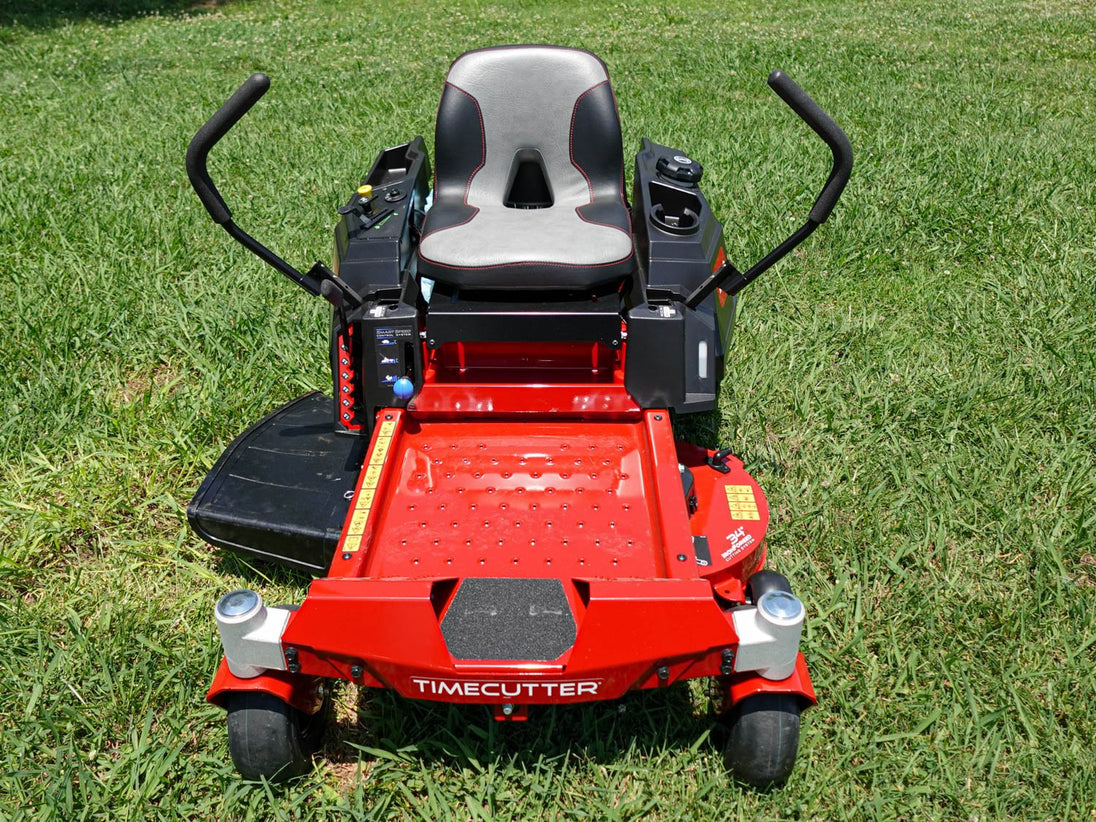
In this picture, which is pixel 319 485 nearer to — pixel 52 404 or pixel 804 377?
pixel 52 404

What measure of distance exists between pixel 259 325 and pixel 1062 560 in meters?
3.18

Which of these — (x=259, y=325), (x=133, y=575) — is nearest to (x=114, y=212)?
(x=259, y=325)

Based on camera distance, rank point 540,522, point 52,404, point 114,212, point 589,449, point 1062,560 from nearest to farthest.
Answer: point 540,522 → point 589,449 → point 1062,560 → point 52,404 → point 114,212

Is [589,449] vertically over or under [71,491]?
over

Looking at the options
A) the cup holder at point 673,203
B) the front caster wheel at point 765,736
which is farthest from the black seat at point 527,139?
the front caster wheel at point 765,736

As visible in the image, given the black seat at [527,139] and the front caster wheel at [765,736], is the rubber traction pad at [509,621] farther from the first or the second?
the black seat at [527,139]

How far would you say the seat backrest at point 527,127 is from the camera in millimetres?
3180

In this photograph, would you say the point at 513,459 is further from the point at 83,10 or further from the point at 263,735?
the point at 83,10

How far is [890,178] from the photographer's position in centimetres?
511

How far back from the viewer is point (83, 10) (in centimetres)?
1116

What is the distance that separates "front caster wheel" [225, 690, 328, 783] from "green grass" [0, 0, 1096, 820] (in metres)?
0.08

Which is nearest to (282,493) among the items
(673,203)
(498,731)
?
(498,731)

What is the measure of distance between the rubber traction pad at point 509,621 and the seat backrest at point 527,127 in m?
1.59

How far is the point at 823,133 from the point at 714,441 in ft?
→ 4.07
